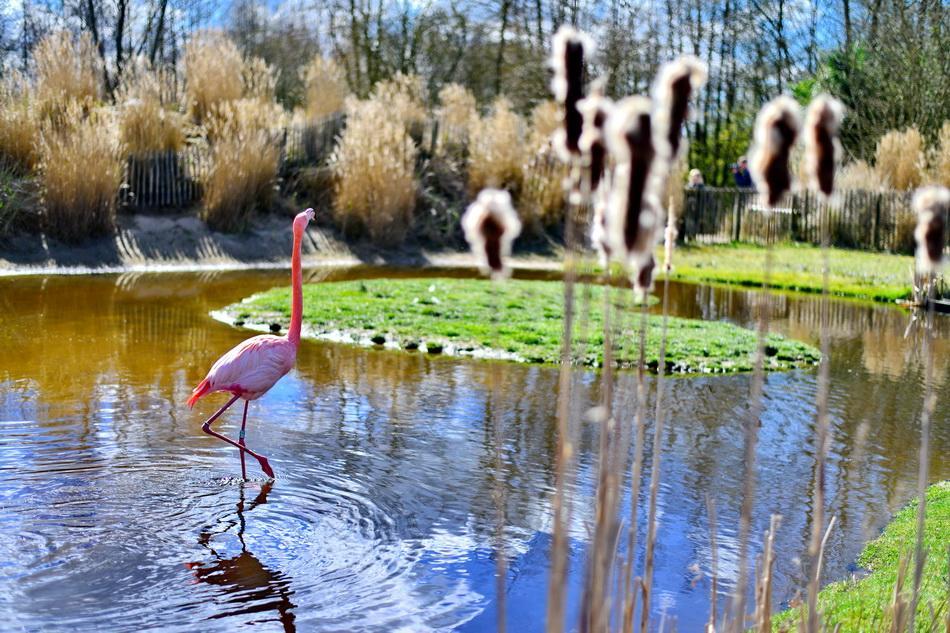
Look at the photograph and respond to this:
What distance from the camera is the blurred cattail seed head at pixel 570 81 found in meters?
2.03

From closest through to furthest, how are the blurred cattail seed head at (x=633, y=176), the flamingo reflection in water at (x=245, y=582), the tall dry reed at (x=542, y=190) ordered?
the blurred cattail seed head at (x=633, y=176)
the flamingo reflection in water at (x=245, y=582)
the tall dry reed at (x=542, y=190)

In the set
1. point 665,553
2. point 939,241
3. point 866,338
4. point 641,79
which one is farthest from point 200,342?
point 641,79

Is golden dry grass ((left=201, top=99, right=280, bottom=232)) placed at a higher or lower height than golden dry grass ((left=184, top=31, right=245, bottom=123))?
lower

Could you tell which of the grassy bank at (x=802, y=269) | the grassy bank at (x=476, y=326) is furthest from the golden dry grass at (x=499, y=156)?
the grassy bank at (x=476, y=326)

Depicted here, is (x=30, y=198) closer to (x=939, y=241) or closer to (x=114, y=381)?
(x=114, y=381)

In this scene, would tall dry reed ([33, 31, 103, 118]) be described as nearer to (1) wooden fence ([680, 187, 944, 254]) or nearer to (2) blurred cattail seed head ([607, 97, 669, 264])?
(1) wooden fence ([680, 187, 944, 254])

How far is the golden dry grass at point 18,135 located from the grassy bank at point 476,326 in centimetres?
546

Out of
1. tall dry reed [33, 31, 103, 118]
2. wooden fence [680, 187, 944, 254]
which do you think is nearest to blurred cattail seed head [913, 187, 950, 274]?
tall dry reed [33, 31, 103, 118]

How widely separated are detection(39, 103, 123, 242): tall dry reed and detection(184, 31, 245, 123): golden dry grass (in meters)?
3.16

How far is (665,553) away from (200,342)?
6.01 meters

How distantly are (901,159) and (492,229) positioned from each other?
23.0 metres

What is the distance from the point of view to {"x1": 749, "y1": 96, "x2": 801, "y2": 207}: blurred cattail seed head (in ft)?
6.21

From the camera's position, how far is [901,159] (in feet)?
74.9

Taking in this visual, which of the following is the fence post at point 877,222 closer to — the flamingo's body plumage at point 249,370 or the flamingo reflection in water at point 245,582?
the flamingo's body plumage at point 249,370
